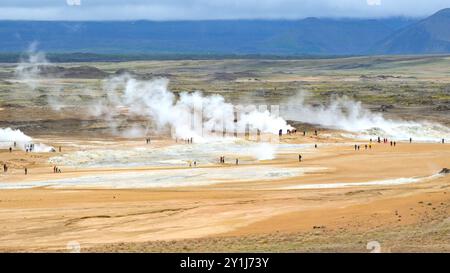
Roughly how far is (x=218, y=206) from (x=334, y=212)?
6.17 m

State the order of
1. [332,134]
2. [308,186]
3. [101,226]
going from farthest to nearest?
[332,134] < [308,186] < [101,226]

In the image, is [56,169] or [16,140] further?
[16,140]

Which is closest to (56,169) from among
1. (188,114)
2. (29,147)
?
(29,147)

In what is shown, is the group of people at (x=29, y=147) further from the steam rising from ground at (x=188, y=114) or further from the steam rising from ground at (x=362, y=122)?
the steam rising from ground at (x=362, y=122)

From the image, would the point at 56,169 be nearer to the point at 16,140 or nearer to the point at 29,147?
the point at 29,147

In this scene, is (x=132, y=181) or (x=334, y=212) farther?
(x=132, y=181)

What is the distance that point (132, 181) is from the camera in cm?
5491

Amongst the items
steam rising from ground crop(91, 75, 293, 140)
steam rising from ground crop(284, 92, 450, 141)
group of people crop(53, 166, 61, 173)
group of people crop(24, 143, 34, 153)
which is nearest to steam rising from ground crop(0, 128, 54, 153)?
group of people crop(24, 143, 34, 153)

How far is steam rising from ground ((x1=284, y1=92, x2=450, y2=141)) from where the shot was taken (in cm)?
9175

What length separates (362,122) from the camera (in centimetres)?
9981

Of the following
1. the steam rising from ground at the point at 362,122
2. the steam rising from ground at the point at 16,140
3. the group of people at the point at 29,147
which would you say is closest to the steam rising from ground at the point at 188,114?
the steam rising from ground at the point at 362,122
